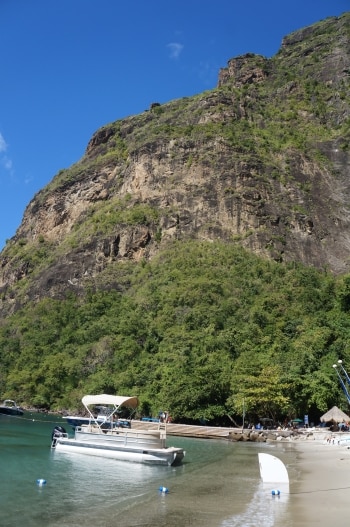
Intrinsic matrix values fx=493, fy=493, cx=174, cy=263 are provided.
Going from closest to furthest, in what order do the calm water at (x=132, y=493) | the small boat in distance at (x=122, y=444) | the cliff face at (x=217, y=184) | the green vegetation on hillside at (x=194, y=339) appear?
the calm water at (x=132, y=493)
the small boat in distance at (x=122, y=444)
the green vegetation on hillside at (x=194, y=339)
the cliff face at (x=217, y=184)

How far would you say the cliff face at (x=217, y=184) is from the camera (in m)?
117

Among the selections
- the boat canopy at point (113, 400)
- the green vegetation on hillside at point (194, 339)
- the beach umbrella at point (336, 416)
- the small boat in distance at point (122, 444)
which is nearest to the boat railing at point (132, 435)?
the small boat in distance at point (122, 444)

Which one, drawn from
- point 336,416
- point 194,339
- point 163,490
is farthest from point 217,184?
point 163,490

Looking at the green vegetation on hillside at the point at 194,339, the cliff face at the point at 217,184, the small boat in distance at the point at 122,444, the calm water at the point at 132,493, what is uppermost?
the cliff face at the point at 217,184

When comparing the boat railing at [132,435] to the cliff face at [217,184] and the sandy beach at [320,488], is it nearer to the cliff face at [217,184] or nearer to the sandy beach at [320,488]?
the sandy beach at [320,488]

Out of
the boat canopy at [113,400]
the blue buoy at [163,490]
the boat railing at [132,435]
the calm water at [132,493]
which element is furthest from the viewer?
the boat canopy at [113,400]

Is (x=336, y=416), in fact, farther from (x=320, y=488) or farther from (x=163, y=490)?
(x=163, y=490)

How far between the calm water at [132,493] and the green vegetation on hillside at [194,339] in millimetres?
24372

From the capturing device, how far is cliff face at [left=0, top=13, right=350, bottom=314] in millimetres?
116688

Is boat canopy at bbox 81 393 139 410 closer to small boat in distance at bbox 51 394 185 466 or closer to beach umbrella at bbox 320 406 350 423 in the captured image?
small boat in distance at bbox 51 394 185 466

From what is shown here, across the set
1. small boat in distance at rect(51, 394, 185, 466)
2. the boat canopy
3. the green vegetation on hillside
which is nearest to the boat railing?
small boat in distance at rect(51, 394, 185, 466)

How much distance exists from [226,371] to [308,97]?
115517 mm

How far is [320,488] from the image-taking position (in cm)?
2180

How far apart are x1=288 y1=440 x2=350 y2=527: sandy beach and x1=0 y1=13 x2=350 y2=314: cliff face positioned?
254 feet
